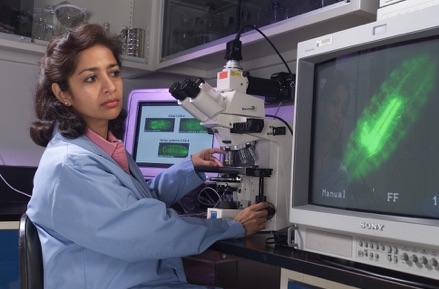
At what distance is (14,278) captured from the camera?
178 cm

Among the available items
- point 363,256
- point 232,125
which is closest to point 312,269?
point 363,256

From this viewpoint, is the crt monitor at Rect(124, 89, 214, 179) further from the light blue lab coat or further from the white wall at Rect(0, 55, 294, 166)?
the light blue lab coat

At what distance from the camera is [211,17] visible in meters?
2.24

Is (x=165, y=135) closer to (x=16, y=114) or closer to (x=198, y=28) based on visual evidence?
(x=198, y=28)

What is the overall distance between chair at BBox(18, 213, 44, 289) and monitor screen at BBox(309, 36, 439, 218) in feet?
2.39

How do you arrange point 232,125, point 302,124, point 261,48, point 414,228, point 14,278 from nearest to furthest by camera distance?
point 414,228 < point 302,124 < point 232,125 < point 14,278 < point 261,48

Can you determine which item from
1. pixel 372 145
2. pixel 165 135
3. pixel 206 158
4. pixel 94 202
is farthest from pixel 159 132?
pixel 372 145

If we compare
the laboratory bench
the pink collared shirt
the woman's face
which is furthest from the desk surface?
the woman's face

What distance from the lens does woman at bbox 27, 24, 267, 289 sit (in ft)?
3.53

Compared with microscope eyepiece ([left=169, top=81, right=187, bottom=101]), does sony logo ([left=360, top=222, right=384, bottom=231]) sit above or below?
below

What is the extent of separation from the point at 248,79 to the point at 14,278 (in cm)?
124

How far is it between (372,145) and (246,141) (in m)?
0.53

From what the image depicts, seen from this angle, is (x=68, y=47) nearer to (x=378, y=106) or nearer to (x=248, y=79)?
(x=248, y=79)

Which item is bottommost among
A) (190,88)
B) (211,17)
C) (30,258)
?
(30,258)
